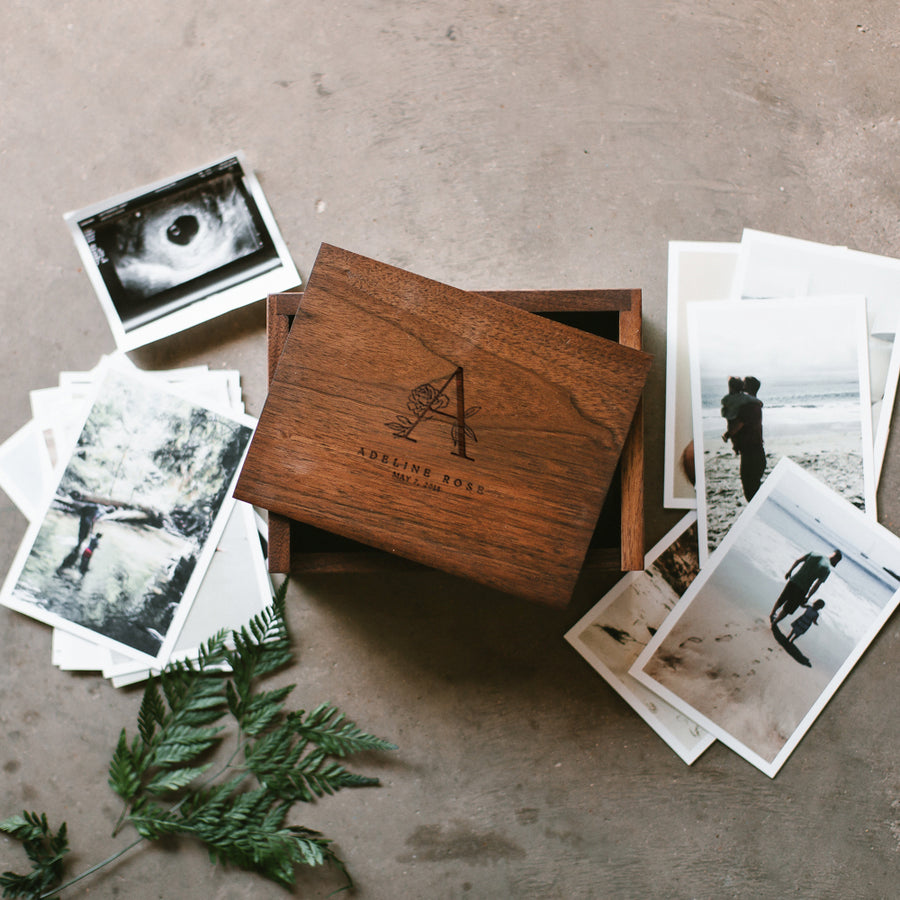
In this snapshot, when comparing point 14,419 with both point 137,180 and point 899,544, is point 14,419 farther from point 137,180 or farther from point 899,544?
point 899,544

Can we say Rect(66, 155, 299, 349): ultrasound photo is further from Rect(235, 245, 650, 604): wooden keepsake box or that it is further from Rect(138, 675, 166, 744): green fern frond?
Rect(138, 675, 166, 744): green fern frond

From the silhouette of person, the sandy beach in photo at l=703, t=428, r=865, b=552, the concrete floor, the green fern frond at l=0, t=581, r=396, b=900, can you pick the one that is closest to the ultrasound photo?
the concrete floor

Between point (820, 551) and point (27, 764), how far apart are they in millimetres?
1169

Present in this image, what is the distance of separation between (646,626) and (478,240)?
0.60m

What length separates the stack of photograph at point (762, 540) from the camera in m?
1.00

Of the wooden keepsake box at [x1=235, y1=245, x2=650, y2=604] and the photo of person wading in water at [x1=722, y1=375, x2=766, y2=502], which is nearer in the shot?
the wooden keepsake box at [x1=235, y1=245, x2=650, y2=604]

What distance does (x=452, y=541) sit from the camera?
30.9 inches

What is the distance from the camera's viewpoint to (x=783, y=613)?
999mm

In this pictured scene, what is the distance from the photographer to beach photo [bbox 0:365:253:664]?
102cm

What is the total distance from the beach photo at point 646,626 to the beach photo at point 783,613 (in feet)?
0.08

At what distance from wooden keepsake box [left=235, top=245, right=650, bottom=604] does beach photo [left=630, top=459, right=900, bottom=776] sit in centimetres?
33

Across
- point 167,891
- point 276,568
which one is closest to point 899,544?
point 276,568

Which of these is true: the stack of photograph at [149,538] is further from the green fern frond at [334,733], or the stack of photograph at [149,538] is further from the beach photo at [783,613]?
the beach photo at [783,613]

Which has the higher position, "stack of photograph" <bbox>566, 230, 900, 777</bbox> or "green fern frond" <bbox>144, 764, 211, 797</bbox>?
"stack of photograph" <bbox>566, 230, 900, 777</bbox>
